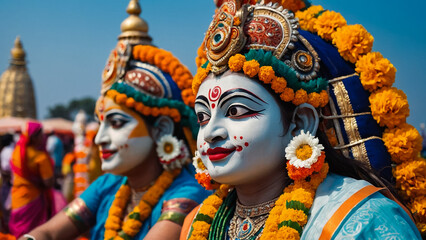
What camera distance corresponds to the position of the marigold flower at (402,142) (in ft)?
10.1

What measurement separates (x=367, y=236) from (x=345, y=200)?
9.7 inches

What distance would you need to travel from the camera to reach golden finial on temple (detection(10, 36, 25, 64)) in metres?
22.4

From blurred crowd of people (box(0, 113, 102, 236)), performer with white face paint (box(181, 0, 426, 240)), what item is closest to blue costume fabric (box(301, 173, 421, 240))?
performer with white face paint (box(181, 0, 426, 240))

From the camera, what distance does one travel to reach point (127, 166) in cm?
455

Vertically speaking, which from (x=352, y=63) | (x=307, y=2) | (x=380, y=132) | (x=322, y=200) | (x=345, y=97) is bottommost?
(x=322, y=200)

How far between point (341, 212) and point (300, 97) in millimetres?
695

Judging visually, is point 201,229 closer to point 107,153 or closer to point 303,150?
point 303,150

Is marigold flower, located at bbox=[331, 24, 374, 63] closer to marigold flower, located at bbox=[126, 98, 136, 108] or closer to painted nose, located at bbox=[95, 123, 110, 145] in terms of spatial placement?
marigold flower, located at bbox=[126, 98, 136, 108]

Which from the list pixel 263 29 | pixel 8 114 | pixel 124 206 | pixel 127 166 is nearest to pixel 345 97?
pixel 263 29

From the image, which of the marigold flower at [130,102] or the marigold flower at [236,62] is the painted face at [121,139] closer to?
the marigold flower at [130,102]

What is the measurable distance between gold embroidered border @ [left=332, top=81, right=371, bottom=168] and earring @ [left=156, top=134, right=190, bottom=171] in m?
1.86

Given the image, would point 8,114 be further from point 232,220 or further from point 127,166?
point 232,220

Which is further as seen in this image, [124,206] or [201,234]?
[124,206]

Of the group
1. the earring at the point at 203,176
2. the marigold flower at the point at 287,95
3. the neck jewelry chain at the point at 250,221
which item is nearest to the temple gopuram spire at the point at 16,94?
the earring at the point at 203,176
